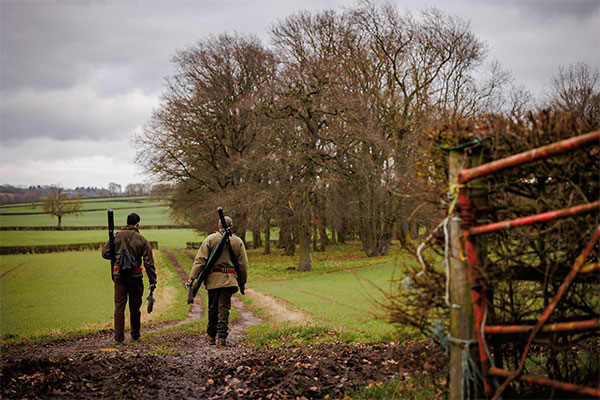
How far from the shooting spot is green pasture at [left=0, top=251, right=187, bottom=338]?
608 inches

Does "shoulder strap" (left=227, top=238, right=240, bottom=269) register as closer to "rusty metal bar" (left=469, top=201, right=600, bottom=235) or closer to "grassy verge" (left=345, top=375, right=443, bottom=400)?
"grassy verge" (left=345, top=375, right=443, bottom=400)

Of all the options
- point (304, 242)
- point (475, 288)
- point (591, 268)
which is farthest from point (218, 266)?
point (304, 242)

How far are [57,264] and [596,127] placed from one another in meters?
43.8

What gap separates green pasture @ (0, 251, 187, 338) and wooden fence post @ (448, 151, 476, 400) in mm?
12782

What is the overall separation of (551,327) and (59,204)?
85806 millimetres

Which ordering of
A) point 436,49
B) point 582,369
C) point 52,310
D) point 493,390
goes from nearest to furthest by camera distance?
1. point 493,390
2. point 582,369
3. point 52,310
4. point 436,49

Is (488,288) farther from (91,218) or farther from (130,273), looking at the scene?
(91,218)

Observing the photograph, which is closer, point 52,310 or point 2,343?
point 2,343

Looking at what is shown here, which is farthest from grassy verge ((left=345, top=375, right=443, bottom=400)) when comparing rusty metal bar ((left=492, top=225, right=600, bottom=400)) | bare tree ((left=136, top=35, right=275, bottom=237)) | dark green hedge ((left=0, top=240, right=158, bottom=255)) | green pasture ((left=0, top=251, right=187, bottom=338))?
dark green hedge ((left=0, top=240, right=158, bottom=255))

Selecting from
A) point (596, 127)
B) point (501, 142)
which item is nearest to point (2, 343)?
point (501, 142)

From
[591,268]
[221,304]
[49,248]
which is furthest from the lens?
[49,248]

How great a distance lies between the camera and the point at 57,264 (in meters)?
39.3

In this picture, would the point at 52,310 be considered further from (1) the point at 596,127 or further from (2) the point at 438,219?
(1) the point at 596,127

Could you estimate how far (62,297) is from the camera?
23.3 metres
